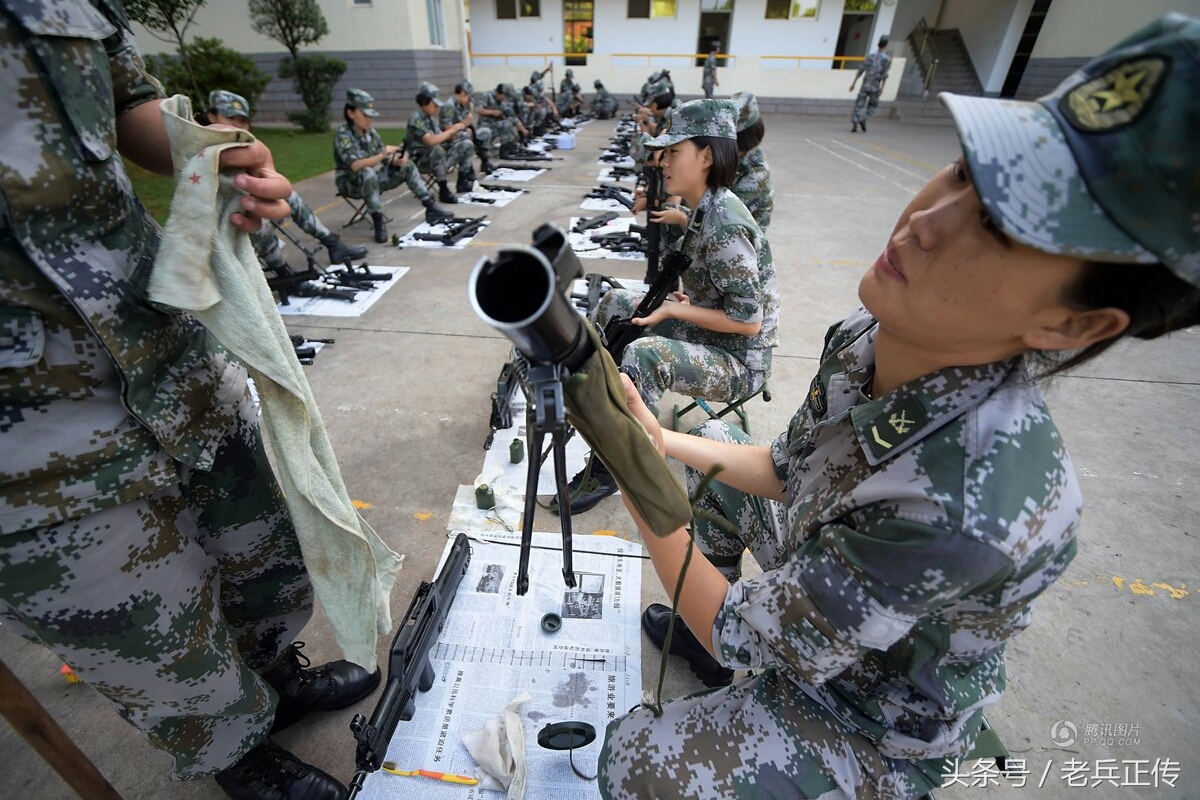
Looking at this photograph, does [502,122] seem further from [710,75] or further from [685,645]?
[685,645]

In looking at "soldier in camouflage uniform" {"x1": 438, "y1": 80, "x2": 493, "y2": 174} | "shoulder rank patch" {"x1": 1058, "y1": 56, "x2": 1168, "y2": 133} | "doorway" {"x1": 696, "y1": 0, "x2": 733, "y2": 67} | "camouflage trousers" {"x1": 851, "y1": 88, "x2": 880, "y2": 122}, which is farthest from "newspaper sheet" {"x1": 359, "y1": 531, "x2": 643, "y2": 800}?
"doorway" {"x1": 696, "y1": 0, "x2": 733, "y2": 67}

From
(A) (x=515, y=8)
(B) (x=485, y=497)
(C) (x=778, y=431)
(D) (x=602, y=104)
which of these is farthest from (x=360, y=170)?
(A) (x=515, y=8)

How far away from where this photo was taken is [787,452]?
56.9 inches

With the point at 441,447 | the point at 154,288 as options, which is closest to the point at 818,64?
the point at 441,447

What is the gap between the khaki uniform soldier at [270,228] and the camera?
4145mm

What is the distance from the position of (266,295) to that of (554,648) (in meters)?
1.35

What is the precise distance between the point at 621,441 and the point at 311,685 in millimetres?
1371

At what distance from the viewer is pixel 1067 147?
2.39 feet

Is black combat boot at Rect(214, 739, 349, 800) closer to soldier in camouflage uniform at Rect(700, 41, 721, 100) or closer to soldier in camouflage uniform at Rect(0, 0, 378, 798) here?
soldier in camouflage uniform at Rect(0, 0, 378, 798)

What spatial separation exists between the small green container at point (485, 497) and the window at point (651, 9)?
2295 cm

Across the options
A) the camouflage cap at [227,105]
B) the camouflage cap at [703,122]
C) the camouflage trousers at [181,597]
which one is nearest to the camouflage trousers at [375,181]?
the camouflage cap at [227,105]

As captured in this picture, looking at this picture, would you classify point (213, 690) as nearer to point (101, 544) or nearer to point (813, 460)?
point (101, 544)

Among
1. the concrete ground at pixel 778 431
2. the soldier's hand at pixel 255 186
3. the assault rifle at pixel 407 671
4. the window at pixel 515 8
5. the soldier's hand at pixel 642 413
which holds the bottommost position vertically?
the concrete ground at pixel 778 431

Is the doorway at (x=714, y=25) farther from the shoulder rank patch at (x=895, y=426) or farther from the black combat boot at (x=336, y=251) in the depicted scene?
the shoulder rank patch at (x=895, y=426)
